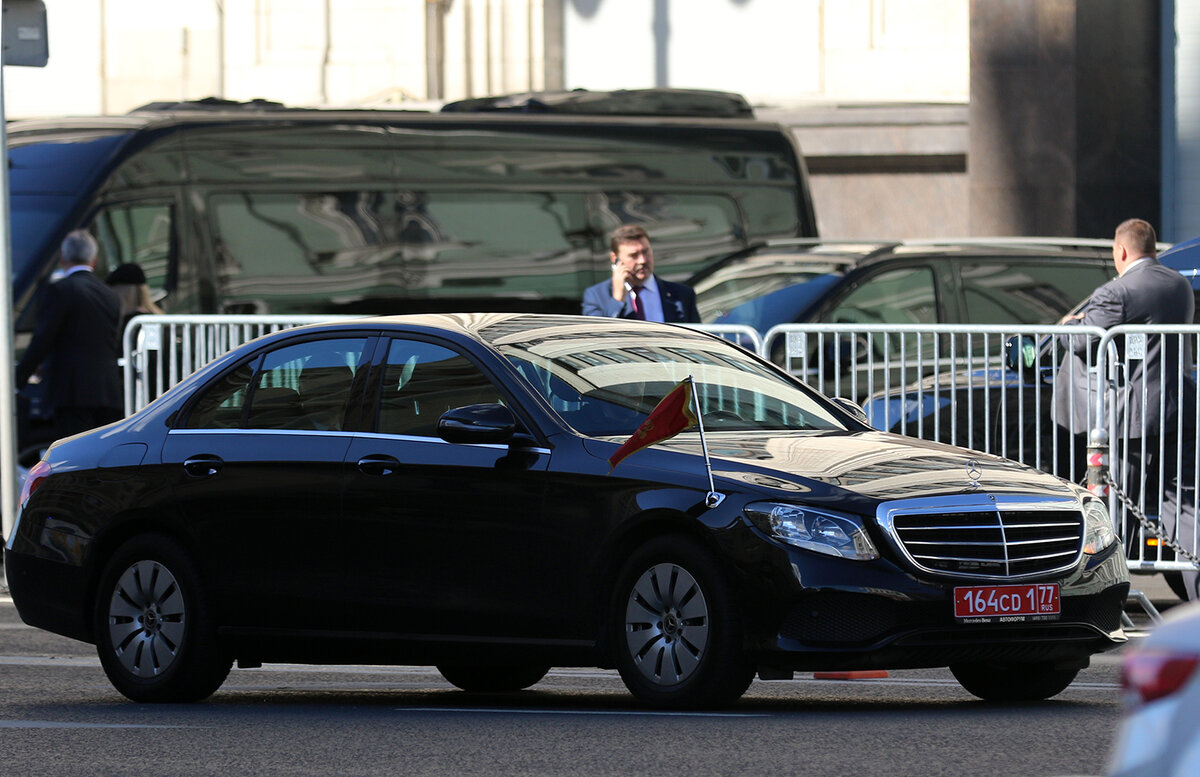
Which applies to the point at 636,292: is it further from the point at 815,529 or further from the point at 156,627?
the point at 815,529

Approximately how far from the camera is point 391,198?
54.2 ft

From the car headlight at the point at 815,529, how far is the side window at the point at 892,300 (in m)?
5.99

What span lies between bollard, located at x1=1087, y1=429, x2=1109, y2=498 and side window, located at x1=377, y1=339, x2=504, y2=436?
4.02 metres

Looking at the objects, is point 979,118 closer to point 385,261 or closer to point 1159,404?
point 385,261

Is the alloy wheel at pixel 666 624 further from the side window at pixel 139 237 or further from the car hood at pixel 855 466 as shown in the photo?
the side window at pixel 139 237

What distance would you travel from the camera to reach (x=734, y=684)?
7770 mm

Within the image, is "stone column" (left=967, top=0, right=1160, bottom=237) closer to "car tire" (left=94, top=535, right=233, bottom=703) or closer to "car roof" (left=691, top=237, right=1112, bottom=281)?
"car roof" (left=691, top=237, right=1112, bottom=281)

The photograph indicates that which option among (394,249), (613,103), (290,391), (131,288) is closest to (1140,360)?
(290,391)

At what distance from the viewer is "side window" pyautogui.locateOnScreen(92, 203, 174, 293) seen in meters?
15.2

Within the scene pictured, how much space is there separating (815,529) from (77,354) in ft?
23.5

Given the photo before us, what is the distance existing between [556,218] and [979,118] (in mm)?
7268

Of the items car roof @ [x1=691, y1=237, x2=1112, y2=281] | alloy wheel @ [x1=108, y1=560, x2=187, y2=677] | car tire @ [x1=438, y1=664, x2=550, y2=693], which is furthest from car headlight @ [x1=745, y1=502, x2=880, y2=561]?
car roof @ [x1=691, y1=237, x2=1112, y2=281]

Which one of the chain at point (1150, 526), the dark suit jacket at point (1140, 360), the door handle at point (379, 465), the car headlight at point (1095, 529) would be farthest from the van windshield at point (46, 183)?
the car headlight at point (1095, 529)

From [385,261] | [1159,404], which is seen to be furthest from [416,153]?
[1159,404]
